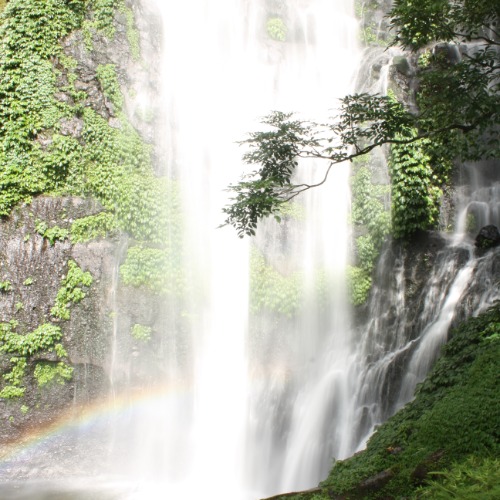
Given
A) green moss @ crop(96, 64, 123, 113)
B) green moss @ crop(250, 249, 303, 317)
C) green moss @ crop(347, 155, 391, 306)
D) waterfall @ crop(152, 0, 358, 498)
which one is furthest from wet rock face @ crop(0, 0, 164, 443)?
green moss @ crop(347, 155, 391, 306)

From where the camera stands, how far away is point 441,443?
5102mm

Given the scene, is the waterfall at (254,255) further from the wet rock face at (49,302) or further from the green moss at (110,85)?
→ the wet rock face at (49,302)

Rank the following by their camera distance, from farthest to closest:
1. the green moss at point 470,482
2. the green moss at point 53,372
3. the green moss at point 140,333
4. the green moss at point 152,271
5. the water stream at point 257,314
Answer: the green moss at point 152,271 → the green moss at point 140,333 → the green moss at point 53,372 → the water stream at point 257,314 → the green moss at point 470,482

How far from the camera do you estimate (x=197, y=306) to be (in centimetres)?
1345

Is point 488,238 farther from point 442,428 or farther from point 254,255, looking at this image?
point 442,428

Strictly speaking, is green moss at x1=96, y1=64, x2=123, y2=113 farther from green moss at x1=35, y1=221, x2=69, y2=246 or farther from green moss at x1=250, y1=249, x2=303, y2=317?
green moss at x1=250, y1=249, x2=303, y2=317

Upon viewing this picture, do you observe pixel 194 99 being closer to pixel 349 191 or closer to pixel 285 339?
pixel 349 191

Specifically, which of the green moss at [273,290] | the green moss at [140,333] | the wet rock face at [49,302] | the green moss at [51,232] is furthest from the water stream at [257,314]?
the green moss at [51,232]

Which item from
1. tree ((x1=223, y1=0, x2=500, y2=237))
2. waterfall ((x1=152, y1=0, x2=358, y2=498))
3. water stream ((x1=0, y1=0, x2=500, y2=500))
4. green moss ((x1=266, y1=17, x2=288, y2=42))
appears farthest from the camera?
green moss ((x1=266, y1=17, x2=288, y2=42))

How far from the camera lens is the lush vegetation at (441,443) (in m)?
4.25

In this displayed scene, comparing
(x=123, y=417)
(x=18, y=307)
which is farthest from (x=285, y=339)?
(x=18, y=307)

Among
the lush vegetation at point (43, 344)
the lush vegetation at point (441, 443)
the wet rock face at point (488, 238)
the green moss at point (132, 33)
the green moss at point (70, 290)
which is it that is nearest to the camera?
the lush vegetation at point (441, 443)

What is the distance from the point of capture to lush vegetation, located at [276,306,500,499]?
13.9 ft

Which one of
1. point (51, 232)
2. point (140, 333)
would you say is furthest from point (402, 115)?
point (51, 232)
